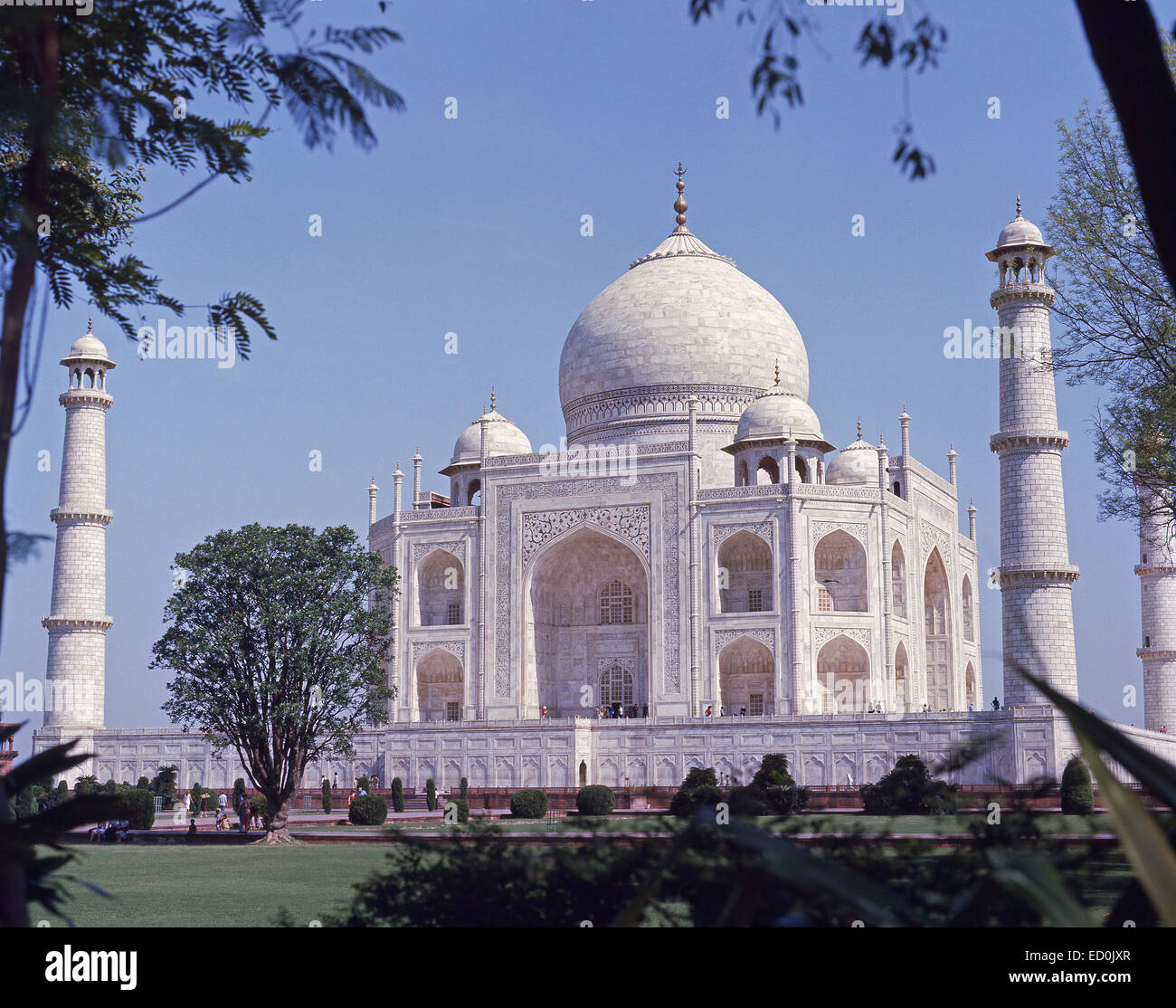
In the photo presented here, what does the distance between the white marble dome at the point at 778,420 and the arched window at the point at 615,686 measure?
5914mm

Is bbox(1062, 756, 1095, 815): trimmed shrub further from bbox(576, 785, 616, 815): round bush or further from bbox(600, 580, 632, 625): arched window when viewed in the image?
bbox(600, 580, 632, 625): arched window

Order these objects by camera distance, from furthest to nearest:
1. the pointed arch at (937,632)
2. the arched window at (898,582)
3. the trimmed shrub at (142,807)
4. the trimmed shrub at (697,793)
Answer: the pointed arch at (937,632) < the arched window at (898,582) < the trimmed shrub at (142,807) < the trimmed shrub at (697,793)

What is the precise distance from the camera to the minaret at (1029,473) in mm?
22203

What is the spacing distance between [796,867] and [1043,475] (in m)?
21.9

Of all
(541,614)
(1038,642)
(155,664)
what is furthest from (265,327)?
(541,614)

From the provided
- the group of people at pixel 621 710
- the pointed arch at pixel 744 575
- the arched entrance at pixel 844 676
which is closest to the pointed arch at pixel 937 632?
the arched entrance at pixel 844 676

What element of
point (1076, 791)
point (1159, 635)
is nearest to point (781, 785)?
point (1076, 791)

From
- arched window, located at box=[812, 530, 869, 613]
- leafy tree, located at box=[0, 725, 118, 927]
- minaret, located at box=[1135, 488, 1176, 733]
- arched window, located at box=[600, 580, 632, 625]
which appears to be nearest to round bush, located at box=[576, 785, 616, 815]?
arched window, located at box=[812, 530, 869, 613]

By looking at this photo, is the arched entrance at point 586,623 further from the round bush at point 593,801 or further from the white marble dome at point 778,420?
the round bush at point 593,801

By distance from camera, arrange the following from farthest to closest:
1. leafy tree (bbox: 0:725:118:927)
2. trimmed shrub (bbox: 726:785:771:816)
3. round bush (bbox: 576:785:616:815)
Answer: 1. round bush (bbox: 576:785:616:815)
2. trimmed shrub (bbox: 726:785:771:816)
3. leafy tree (bbox: 0:725:118:927)

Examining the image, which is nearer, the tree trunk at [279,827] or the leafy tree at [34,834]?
the leafy tree at [34,834]

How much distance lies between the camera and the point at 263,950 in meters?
2.34

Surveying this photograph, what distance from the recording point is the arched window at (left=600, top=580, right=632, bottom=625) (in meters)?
32.2

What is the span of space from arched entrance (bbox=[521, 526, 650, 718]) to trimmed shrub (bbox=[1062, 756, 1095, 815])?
41.5ft
